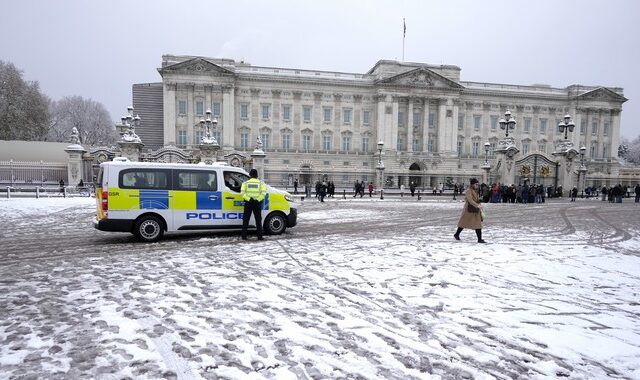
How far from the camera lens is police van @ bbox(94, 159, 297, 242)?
909cm

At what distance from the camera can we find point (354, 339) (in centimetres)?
390

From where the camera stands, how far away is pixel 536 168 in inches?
1216

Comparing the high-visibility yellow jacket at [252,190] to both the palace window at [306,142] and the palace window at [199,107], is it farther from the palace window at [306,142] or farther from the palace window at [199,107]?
the palace window at [306,142]

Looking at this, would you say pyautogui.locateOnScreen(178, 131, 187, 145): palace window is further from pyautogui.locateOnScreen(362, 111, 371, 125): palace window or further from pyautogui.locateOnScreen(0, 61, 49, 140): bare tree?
pyautogui.locateOnScreen(362, 111, 371, 125): palace window

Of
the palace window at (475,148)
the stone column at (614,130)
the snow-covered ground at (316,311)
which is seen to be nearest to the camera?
the snow-covered ground at (316,311)

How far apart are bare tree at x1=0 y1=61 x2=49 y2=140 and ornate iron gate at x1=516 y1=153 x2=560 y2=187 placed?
195 feet

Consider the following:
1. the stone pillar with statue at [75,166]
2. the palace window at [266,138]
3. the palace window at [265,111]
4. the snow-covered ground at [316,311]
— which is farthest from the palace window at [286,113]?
the snow-covered ground at [316,311]

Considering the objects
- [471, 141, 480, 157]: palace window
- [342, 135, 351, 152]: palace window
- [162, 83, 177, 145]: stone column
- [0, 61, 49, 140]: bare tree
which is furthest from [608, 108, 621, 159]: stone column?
[0, 61, 49, 140]: bare tree

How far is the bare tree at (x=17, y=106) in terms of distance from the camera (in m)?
48.7

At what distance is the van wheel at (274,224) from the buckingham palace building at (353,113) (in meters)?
44.3

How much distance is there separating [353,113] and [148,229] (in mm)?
54274

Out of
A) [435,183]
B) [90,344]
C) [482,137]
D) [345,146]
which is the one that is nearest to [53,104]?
[345,146]

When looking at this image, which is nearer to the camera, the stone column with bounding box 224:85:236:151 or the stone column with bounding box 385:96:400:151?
the stone column with bounding box 224:85:236:151

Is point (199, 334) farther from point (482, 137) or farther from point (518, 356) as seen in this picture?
point (482, 137)
